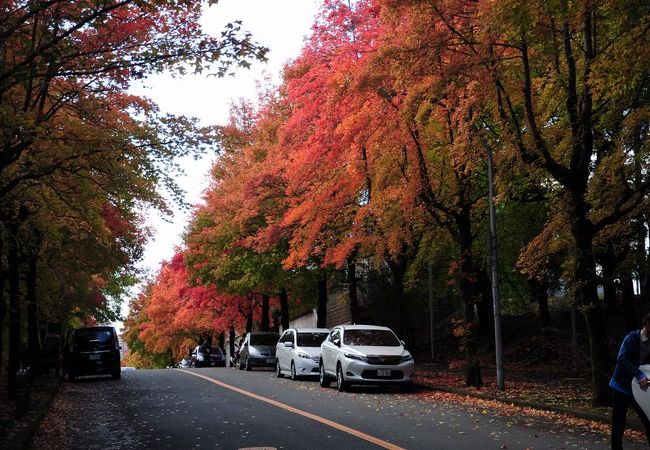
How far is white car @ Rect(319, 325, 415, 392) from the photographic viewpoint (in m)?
17.5

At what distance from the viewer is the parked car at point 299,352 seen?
22.4 metres

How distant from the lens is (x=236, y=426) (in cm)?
1134

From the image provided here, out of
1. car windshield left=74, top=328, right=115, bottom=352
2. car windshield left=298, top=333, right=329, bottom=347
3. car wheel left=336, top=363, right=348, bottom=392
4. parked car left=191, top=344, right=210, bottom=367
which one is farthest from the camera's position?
parked car left=191, top=344, right=210, bottom=367

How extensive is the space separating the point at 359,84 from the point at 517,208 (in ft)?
36.1

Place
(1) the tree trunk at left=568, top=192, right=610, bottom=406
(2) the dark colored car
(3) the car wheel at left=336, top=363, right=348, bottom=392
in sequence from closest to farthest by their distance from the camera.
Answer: (1) the tree trunk at left=568, top=192, right=610, bottom=406
(3) the car wheel at left=336, top=363, right=348, bottom=392
(2) the dark colored car

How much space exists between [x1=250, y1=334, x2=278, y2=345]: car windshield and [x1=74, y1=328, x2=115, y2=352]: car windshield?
7.30m

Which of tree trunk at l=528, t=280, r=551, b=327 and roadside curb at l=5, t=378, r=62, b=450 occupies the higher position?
tree trunk at l=528, t=280, r=551, b=327

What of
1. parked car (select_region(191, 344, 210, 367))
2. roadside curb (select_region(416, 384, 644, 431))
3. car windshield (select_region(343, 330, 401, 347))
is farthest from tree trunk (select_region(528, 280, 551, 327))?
parked car (select_region(191, 344, 210, 367))

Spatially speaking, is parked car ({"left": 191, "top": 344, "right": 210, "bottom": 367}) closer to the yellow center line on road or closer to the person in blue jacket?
the yellow center line on road

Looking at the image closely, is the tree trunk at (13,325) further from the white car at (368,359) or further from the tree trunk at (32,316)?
the white car at (368,359)

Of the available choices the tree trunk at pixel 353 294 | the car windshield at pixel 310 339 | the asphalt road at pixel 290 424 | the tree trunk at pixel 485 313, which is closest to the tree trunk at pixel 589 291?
the asphalt road at pixel 290 424

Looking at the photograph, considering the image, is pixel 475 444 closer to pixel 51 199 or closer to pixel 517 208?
pixel 51 199

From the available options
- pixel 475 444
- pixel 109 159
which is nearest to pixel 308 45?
pixel 109 159

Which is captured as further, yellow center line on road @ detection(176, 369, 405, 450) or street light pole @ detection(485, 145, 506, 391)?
street light pole @ detection(485, 145, 506, 391)
